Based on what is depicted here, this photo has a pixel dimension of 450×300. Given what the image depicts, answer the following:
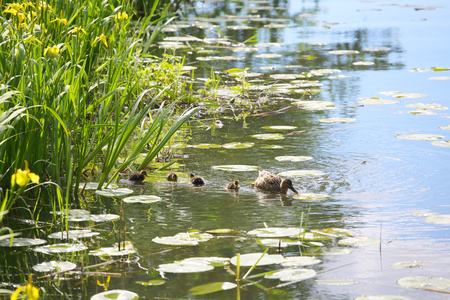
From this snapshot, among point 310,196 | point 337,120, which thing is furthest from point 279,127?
point 310,196

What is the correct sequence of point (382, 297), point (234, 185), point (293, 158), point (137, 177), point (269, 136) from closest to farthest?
point (382, 297) < point (234, 185) < point (137, 177) < point (293, 158) < point (269, 136)

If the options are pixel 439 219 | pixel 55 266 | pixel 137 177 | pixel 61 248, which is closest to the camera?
pixel 55 266

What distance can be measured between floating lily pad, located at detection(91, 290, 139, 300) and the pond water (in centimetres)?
6

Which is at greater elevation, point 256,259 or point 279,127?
point 279,127

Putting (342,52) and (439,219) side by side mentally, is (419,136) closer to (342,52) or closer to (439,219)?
(439,219)

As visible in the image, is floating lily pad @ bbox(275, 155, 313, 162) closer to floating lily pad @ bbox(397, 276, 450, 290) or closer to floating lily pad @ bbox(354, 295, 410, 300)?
floating lily pad @ bbox(397, 276, 450, 290)

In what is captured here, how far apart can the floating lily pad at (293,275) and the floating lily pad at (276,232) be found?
440mm

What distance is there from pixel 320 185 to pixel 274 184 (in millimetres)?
344

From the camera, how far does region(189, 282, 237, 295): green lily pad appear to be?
256cm

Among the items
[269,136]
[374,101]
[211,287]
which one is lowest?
[211,287]

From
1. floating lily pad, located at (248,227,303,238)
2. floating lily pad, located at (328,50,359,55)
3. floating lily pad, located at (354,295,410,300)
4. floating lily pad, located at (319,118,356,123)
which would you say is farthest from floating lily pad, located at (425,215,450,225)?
floating lily pad, located at (328,50,359,55)

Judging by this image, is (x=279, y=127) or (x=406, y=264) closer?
(x=406, y=264)

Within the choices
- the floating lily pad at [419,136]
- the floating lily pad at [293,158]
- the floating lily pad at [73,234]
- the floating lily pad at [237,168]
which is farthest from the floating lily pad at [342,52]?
the floating lily pad at [73,234]

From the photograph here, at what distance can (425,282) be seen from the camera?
2588mm
